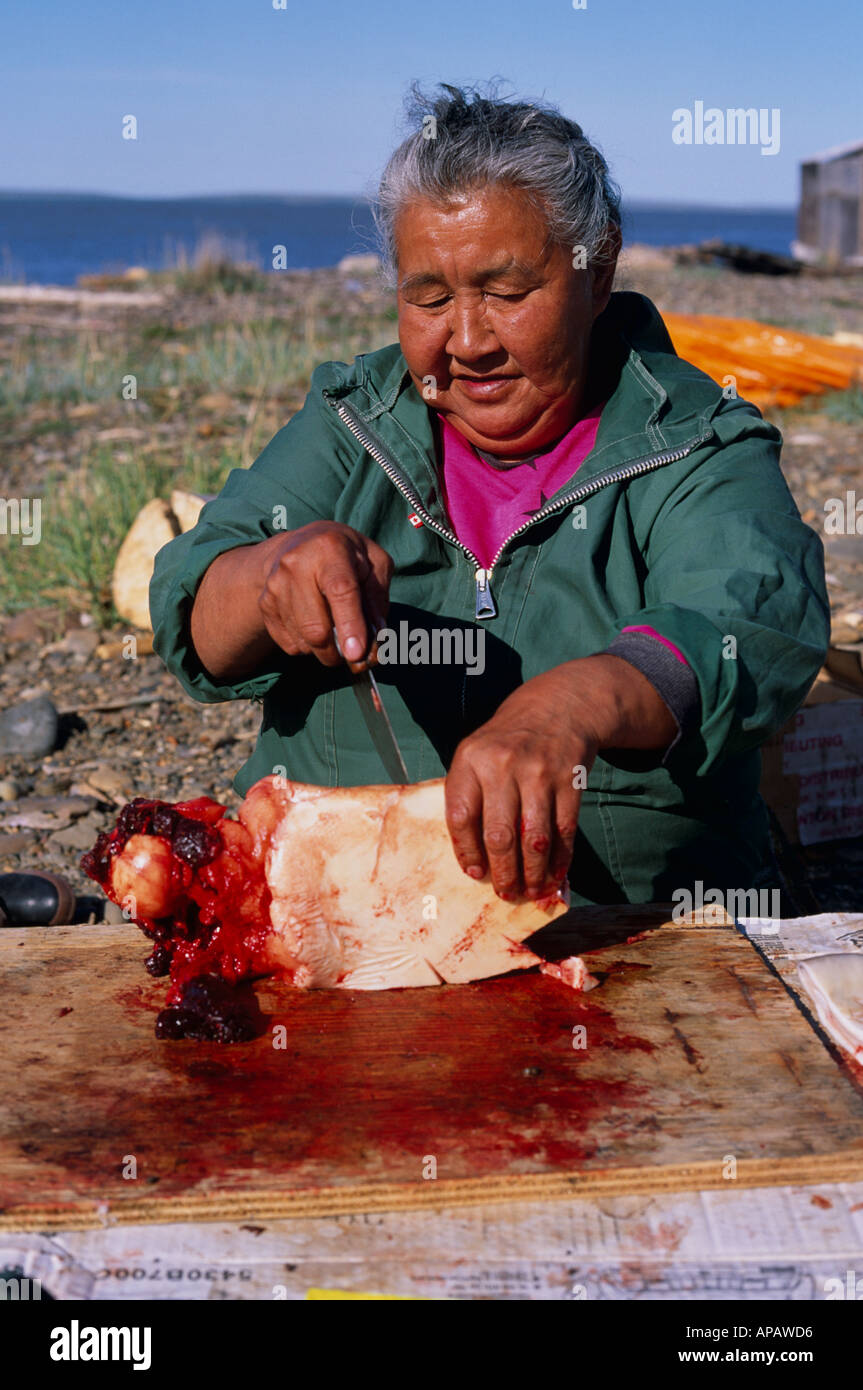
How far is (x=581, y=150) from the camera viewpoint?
2938mm

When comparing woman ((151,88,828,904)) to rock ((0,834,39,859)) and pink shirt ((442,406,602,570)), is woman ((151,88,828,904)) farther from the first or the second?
rock ((0,834,39,859))

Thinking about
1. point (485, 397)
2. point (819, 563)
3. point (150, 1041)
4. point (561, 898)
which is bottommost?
point (150, 1041)

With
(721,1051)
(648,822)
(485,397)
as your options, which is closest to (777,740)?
(648,822)

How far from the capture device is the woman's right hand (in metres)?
2.41

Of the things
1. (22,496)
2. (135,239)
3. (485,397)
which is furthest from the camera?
(135,239)

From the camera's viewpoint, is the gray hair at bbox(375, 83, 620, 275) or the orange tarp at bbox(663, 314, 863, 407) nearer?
the gray hair at bbox(375, 83, 620, 275)

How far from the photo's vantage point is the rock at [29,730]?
5656mm

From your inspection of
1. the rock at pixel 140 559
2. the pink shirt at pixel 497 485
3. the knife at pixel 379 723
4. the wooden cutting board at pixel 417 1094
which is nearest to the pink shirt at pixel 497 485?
the pink shirt at pixel 497 485

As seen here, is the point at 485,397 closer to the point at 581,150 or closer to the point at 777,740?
the point at 581,150

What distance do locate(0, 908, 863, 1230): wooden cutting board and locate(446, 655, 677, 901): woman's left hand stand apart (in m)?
0.32

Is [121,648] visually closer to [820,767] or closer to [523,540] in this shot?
[820,767]

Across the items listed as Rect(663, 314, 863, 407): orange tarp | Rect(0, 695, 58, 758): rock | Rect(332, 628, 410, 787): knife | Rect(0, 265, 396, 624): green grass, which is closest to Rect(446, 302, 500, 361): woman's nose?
Rect(332, 628, 410, 787): knife

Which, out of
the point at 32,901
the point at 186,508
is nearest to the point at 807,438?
the point at 186,508

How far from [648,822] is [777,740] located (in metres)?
1.39
